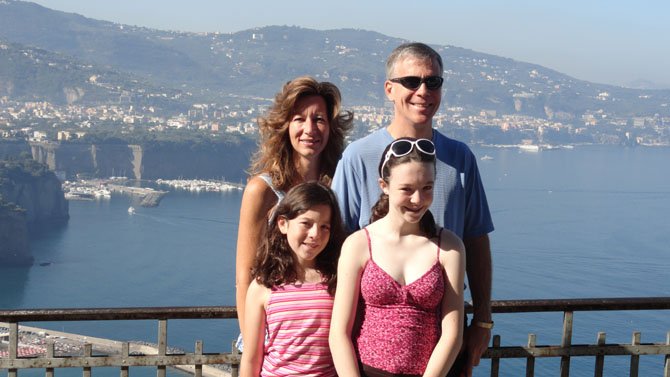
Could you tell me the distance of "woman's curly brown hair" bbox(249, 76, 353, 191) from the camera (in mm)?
1814

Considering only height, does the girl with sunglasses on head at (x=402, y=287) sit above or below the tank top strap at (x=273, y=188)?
below

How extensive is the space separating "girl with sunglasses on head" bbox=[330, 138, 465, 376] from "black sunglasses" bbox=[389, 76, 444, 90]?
0.20m

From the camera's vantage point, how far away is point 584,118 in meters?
108

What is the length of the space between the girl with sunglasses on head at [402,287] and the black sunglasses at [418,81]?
0.20m

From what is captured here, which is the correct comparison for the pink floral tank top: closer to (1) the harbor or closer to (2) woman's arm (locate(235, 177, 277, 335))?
(2) woman's arm (locate(235, 177, 277, 335))

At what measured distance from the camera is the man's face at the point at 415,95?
5.61 feet

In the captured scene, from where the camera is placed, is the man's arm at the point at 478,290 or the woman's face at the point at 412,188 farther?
the man's arm at the point at 478,290

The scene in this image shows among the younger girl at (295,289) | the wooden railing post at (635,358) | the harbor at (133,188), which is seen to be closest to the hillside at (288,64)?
the harbor at (133,188)

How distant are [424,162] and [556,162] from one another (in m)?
76.0

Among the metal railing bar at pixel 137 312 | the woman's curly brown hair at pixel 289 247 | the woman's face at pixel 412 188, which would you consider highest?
the woman's face at pixel 412 188

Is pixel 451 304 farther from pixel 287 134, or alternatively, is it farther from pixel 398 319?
pixel 287 134

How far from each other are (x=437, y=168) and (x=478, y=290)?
269 millimetres

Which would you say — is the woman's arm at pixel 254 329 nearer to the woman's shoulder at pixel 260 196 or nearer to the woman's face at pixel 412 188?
the woman's shoulder at pixel 260 196

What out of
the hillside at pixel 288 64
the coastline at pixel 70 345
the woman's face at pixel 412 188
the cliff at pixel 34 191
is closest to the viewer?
the woman's face at pixel 412 188
